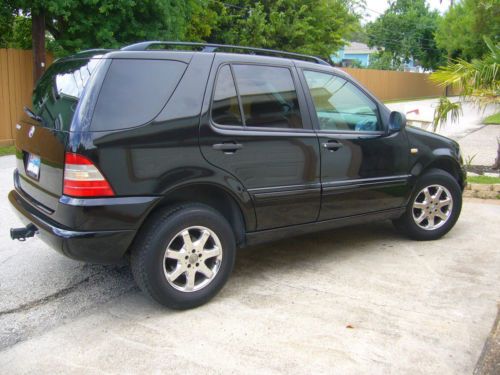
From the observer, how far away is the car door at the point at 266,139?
389 cm

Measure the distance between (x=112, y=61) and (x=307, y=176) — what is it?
178cm

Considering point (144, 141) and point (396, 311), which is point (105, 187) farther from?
point (396, 311)

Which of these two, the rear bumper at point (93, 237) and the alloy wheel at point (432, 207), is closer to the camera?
the rear bumper at point (93, 237)

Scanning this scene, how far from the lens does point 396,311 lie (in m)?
3.87

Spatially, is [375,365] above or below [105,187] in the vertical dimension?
below

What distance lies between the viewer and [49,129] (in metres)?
3.63

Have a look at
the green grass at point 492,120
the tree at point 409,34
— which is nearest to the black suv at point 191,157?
the green grass at point 492,120

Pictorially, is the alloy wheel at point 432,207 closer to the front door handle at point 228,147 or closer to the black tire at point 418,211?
the black tire at point 418,211

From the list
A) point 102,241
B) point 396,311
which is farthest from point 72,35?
point 396,311

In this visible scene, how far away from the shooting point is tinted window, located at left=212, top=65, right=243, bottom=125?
389cm

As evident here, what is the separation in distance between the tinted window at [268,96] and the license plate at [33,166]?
1.56m

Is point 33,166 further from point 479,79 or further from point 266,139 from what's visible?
point 479,79

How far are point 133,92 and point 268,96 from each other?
115cm

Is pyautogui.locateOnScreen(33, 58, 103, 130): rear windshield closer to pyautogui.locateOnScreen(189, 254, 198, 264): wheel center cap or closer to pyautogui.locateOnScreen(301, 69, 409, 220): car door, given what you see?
pyautogui.locateOnScreen(189, 254, 198, 264): wheel center cap
